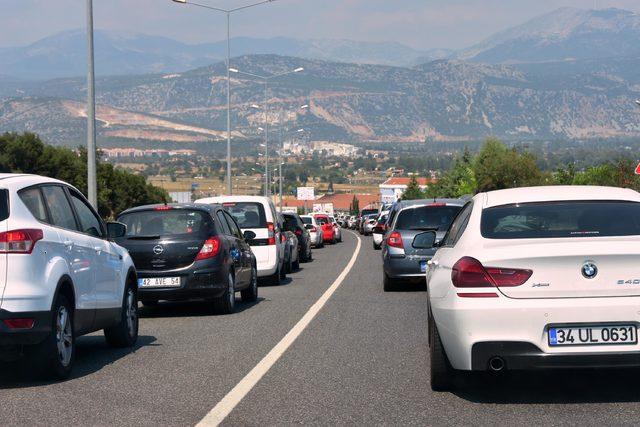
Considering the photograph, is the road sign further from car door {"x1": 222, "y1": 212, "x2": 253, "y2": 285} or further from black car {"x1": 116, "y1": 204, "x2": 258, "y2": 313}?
black car {"x1": 116, "y1": 204, "x2": 258, "y2": 313}

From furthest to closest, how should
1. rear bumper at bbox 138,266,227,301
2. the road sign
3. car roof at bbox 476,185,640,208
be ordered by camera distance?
the road sign, rear bumper at bbox 138,266,227,301, car roof at bbox 476,185,640,208

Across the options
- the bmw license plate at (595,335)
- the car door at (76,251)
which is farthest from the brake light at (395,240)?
the bmw license plate at (595,335)

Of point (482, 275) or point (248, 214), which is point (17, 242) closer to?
point (482, 275)

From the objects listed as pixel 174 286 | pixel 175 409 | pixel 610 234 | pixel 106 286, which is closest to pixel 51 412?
pixel 175 409

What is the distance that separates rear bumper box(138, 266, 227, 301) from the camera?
15.7m

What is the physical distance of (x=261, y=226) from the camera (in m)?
22.7

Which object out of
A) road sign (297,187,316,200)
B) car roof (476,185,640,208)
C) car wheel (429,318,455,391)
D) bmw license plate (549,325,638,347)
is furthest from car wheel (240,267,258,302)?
road sign (297,187,316,200)

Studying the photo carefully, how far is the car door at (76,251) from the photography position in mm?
10188

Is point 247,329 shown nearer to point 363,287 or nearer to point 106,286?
point 106,286

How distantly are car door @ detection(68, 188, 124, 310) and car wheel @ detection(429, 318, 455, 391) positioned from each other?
369cm

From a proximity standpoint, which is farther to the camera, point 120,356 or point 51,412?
point 120,356

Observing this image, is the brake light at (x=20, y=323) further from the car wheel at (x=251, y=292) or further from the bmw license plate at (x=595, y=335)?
the car wheel at (x=251, y=292)

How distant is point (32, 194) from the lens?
32.5 feet

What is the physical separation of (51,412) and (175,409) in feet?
2.88
